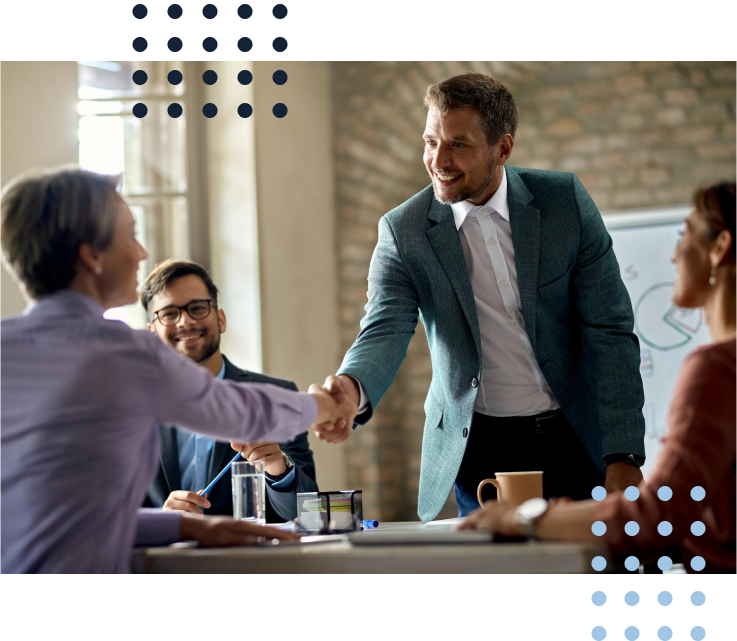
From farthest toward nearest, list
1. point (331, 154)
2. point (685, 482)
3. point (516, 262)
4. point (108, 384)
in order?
point (331, 154)
point (516, 262)
point (108, 384)
point (685, 482)

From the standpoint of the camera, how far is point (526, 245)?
85.7 inches

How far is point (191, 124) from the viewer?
405 cm

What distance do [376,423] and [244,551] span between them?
345cm

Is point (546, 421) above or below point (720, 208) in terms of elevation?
below

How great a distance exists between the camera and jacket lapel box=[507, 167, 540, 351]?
7.03 ft

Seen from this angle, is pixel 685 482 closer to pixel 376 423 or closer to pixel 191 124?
pixel 191 124

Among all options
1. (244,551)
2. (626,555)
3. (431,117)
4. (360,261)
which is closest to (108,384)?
(244,551)
